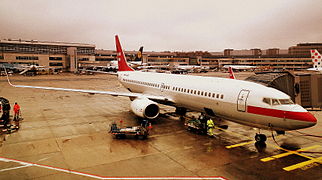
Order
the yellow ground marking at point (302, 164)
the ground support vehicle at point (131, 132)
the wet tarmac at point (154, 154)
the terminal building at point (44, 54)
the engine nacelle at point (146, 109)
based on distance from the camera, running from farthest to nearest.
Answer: the terminal building at point (44, 54), the engine nacelle at point (146, 109), the ground support vehicle at point (131, 132), the yellow ground marking at point (302, 164), the wet tarmac at point (154, 154)

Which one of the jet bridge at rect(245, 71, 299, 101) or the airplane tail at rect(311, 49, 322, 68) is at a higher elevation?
the airplane tail at rect(311, 49, 322, 68)

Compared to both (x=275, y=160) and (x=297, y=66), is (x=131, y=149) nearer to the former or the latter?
(x=275, y=160)

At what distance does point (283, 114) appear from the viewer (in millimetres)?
11664

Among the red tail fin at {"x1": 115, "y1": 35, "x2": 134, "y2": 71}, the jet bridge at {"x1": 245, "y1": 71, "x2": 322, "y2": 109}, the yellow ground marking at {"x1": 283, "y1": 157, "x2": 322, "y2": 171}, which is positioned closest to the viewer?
the yellow ground marking at {"x1": 283, "y1": 157, "x2": 322, "y2": 171}

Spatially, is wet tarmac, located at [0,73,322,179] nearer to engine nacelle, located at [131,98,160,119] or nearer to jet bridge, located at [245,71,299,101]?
engine nacelle, located at [131,98,160,119]

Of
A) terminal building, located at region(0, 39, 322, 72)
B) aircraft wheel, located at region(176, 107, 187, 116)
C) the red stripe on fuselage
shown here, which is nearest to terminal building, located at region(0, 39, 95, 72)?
terminal building, located at region(0, 39, 322, 72)

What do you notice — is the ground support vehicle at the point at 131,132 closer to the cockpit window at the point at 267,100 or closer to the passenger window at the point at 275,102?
the cockpit window at the point at 267,100

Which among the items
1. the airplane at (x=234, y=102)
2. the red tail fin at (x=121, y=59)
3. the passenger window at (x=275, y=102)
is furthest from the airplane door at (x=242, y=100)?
the red tail fin at (x=121, y=59)

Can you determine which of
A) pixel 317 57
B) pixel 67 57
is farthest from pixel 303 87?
pixel 67 57

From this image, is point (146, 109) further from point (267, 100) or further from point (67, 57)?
point (67, 57)

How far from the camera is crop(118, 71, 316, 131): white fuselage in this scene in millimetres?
11633

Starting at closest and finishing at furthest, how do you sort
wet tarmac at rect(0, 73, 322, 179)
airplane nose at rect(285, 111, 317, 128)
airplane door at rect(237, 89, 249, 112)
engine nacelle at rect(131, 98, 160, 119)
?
wet tarmac at rect(0, 73, 322, 179) → airplane nose at rect(285, 111, 317, 128) → airplane door at rect(237, 89, 249, 112) → engine nacelle at rect(131, 98, 160, 119)

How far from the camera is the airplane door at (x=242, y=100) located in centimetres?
1317

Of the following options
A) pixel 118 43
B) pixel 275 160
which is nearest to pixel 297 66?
pixel 118 43
